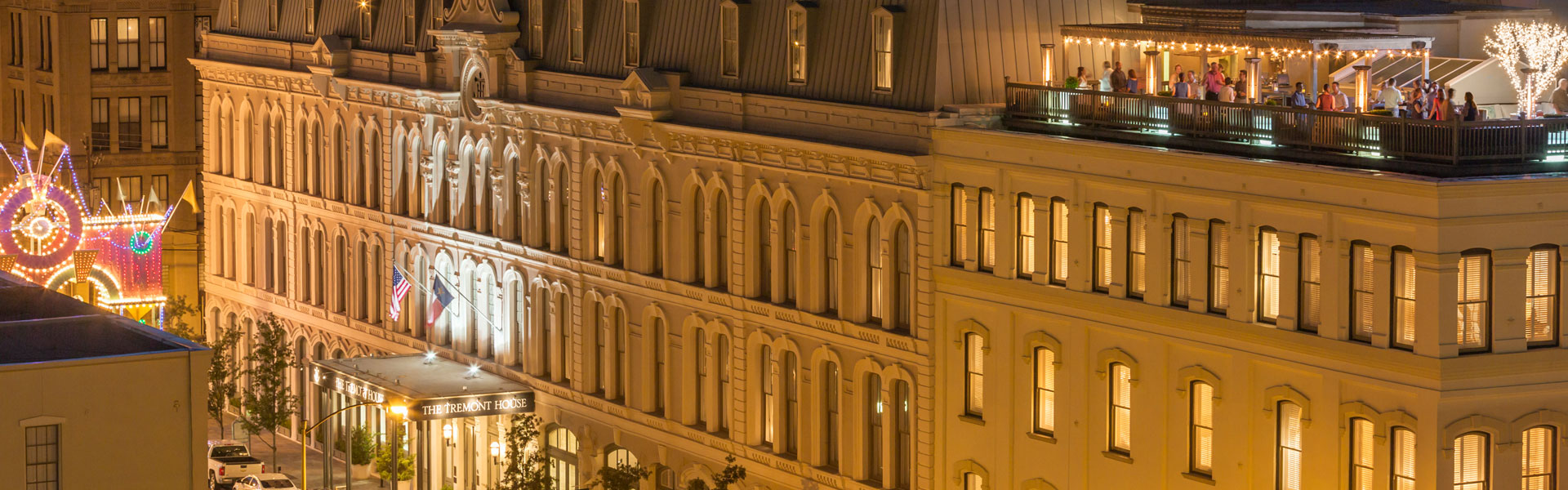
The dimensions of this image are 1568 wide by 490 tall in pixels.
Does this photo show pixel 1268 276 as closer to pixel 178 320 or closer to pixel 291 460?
pixel 291 460

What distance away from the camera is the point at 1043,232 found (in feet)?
171

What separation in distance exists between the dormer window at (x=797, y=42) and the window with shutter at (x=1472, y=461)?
21.1 metres

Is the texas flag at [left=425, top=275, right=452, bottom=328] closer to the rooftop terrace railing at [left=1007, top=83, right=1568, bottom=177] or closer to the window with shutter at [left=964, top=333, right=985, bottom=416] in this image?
the window with shutter at [left=964, top=333, right=985, bottom=416]

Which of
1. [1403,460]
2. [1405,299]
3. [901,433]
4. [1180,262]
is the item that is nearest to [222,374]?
[901,433]

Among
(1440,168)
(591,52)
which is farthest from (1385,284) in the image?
(591,52)

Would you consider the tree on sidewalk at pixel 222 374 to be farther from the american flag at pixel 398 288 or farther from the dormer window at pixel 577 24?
the dormer window at pixel 577 24

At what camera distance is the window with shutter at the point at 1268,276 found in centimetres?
4638

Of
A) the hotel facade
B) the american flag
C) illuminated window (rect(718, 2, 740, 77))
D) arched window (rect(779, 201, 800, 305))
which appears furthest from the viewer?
the american flag

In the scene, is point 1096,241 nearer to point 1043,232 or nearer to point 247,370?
point 1043,232

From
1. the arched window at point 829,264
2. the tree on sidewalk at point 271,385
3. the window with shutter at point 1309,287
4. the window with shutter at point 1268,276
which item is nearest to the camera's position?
the window with shutter at point 1309,287

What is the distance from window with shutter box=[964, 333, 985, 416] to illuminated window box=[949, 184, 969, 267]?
1750 millimetres

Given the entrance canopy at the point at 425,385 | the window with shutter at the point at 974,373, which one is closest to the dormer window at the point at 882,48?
the window with shutter at the point at 974,373

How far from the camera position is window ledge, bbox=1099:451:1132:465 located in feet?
165

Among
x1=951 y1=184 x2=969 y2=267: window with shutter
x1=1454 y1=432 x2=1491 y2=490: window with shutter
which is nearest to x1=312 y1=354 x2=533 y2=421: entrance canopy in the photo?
x1=951 y1=184 x2=969 y2=267: window with shutter
